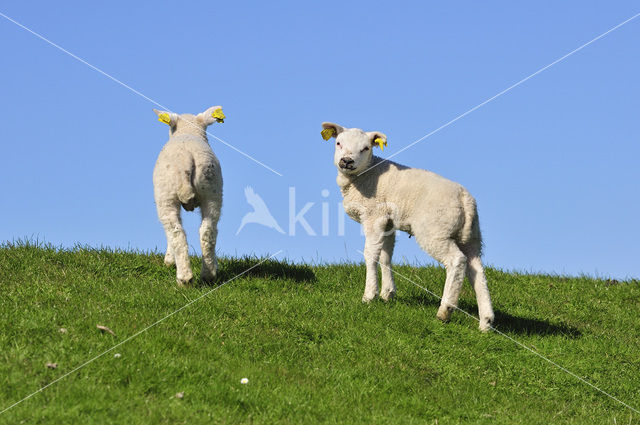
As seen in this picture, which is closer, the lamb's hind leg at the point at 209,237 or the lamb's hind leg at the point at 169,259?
the lamb's hind leg at the point at 209,237

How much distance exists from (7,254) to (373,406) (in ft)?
24.2

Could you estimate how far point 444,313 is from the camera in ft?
32.5

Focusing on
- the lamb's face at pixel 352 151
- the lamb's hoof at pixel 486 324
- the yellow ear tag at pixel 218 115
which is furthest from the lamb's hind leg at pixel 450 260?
the yellow ear tag at pixel 218 115

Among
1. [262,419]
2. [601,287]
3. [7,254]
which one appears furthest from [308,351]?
[601,287]

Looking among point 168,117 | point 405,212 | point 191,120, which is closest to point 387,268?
point 405,212

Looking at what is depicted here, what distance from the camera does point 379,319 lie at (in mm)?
9812

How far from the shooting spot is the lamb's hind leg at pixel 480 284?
10.0 m

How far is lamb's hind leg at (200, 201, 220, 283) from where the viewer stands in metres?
10.2

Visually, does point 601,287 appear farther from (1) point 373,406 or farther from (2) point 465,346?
(1) point 373,406

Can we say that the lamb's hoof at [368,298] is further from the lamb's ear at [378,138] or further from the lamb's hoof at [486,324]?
the lamb's ear at [378,138]

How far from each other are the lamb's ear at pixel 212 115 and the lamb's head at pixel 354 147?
6.59 ft

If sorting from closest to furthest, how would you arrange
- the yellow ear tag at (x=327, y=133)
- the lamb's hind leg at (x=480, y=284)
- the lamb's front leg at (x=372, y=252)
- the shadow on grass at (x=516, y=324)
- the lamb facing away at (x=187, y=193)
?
1. the lamb's hind leg at (x=480, y=284)
2. the lamb facing away at (x=187, y=193)
3. the lamb's front leg at (x=372, y=252)
4. the shadow on grass at (x=516, y=324)
5. the yellow ear tag at (x=327, y=133)

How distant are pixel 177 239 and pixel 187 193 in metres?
0.69

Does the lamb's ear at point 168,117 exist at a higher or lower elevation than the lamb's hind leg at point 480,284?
higher
